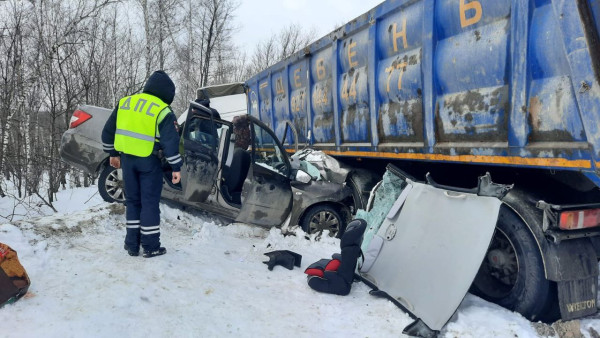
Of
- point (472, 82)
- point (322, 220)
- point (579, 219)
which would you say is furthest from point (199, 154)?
point (579, 219)

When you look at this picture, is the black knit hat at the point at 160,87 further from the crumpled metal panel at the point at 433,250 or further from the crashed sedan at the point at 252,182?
the crumpled metal panel at the point at 433,250

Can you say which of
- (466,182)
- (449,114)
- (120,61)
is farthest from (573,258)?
(120,61)

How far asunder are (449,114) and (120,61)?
1432cm

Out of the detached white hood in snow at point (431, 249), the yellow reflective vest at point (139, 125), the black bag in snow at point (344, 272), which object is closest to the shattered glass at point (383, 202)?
the detached white hood in snow at point (431, 249)

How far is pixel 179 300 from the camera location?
8.85 feet

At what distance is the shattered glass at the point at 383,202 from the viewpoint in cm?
360

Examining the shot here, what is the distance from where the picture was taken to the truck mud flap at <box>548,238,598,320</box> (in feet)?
7.93

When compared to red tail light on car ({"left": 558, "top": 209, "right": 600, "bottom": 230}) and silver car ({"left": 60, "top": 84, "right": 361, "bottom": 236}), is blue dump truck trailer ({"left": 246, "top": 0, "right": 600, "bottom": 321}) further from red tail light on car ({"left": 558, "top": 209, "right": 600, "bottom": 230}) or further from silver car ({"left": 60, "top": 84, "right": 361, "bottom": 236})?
silver car ({"left": 60, "top": 84, "right": 361, "bottom": 236})

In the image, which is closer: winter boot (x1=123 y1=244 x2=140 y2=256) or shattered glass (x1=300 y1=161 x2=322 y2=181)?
winter boot (x1=123 y1=244 x2=140 y2=256)

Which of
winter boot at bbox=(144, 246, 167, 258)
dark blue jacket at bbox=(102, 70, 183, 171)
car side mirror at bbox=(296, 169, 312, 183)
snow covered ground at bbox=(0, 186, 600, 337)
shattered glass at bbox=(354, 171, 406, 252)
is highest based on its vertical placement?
dark blue jacket at bbox=(102, 70, 183, 171)

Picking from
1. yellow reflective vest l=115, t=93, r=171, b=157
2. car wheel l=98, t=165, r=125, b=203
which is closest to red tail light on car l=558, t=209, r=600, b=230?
yellow reflective vest l=115, t=93, r=171, b=157

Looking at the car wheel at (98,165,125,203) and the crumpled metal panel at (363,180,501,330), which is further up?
the car wheel at (98,165,125,203)

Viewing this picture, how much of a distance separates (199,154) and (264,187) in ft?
3.14

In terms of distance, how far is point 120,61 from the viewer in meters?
14.1
